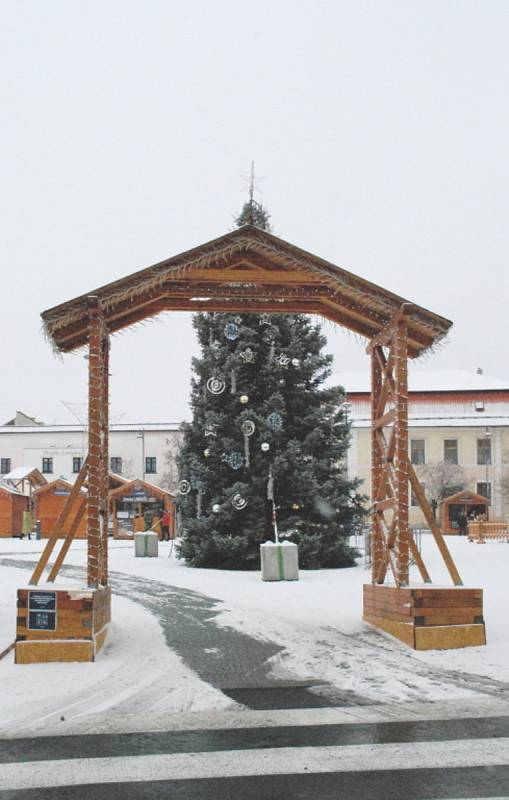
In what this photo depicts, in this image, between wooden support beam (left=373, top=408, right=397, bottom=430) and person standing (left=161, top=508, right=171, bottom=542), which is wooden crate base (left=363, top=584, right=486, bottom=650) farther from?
person standing (left=161, top=508, right=171, bottom=542)

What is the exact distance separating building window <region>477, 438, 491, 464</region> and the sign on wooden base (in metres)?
60.6

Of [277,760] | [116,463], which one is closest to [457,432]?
[116,463]

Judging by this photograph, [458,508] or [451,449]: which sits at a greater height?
[451,449]

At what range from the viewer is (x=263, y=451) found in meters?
24.5

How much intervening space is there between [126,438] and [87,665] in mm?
76769

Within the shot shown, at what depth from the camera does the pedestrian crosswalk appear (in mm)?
5031

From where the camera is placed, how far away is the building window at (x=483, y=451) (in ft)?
220

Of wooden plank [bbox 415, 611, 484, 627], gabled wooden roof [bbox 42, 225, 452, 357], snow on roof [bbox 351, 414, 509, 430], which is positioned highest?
snow on roof [bbox 351, 414, 509, 430]

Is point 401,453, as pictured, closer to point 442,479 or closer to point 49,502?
point 49,502

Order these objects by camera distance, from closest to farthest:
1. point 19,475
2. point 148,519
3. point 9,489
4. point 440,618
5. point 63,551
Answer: point 440,618 < point 63,551 < point 148,519 < point 9,489 < point 19,475

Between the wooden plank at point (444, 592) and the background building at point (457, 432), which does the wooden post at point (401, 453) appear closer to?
the wooden plank at point (444, 592)

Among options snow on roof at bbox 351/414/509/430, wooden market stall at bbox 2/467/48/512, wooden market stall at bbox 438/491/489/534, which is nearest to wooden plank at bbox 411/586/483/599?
wooden market stall at bbox 2/467/48/512

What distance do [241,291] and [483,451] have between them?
58.6 metres

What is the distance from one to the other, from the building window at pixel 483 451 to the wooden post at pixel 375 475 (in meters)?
56.5
